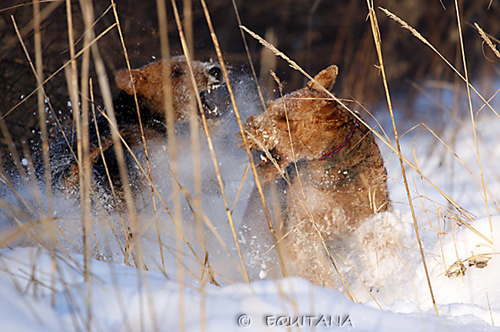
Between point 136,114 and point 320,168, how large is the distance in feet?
4.25

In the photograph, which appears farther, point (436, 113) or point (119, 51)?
point (436, 113)

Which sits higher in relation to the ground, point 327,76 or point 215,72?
point 215,72

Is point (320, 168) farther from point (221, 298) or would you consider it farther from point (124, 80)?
point (221, 298)

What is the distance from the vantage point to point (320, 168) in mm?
2717

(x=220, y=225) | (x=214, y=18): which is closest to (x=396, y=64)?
(x=214, y=18)

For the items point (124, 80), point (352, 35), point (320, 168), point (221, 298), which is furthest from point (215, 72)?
point (352, 35)

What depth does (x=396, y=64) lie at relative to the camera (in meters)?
A: 7.56

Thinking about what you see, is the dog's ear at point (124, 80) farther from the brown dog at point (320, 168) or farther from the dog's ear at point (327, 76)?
the dog's ear at point (327, 76)

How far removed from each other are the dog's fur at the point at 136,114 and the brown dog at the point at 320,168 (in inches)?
26.8

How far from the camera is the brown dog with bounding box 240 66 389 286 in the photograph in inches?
102

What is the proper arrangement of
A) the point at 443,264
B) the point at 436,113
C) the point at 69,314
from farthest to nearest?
the point at 436,113 < the point at 443,264 < the point at 69,314

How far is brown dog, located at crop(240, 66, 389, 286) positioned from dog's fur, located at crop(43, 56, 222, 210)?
2.24 feet

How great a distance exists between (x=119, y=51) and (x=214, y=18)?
1.99 m

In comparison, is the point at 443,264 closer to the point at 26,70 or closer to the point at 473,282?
the point at 473,282
